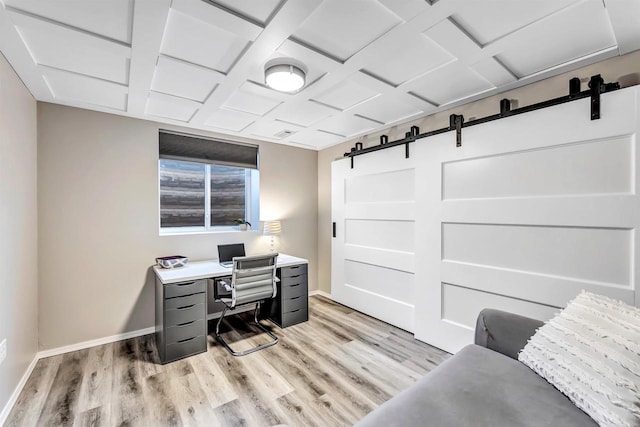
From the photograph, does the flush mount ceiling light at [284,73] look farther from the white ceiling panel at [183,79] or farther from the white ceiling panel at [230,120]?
the white ceiling panel at [230,120]

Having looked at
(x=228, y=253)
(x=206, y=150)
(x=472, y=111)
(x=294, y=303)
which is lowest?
(x=294, y=303)

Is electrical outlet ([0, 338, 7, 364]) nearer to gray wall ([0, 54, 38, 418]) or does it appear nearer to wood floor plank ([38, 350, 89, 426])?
gray wall ([0, 54, 38, 418])

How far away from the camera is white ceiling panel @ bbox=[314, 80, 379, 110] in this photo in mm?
2270

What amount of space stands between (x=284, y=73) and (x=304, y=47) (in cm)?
26

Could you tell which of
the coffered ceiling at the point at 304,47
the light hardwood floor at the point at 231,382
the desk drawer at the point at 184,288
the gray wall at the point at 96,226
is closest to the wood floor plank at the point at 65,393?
the light hardwood floor at the point at 231,382

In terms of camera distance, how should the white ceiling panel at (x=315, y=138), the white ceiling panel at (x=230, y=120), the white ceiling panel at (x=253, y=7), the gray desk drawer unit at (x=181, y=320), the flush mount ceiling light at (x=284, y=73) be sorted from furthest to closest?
the white ceiling panel at (x=315, y=138) < the white ceiling panel at (x=230, y=120) < the gray desk drawer unit at (x=181, y=320) < the flush mount ceiling light at (x=284, y=73) < the white ceiling panel at (x=253, y=7)

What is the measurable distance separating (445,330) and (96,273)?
11.6 feet

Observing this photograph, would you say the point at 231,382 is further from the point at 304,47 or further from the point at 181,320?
the point at 304,47

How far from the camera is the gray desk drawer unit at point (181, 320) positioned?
8.00ft

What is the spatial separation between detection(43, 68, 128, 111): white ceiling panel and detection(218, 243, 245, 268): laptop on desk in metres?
1.76

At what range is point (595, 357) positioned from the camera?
43.6 inches

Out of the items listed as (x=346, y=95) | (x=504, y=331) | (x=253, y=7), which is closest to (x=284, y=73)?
(x=253, y=7)

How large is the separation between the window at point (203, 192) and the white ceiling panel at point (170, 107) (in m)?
0.41

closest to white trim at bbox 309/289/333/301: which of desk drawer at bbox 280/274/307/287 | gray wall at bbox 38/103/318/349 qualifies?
desk drawer at bbox 280/274/307/287
